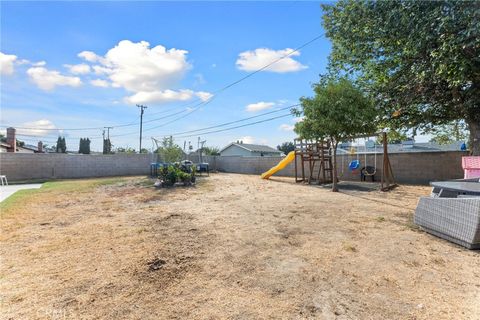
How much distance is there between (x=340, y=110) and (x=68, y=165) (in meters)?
15.1

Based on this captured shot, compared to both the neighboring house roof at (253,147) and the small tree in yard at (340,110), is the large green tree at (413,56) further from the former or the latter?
the neighboring house roof at (253,147)

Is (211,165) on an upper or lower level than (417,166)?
lower

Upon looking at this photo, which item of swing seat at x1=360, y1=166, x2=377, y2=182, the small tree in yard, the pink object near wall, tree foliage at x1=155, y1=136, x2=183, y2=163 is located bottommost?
swing seat at x1=360, y1=166, x2=377, y2=182

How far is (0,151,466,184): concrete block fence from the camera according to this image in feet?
32.3

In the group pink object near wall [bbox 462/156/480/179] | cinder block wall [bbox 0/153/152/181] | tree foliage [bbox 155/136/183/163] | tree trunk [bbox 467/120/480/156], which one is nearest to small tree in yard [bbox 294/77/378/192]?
tree trunk [bbox 467/120/480/156]

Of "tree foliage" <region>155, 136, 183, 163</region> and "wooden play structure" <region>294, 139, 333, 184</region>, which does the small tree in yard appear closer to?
"wooden play structure" <region>294, 139, 333, 184</region>

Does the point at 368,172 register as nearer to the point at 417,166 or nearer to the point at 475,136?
the point at 417,166

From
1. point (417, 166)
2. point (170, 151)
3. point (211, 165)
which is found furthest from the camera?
point (211, 165)

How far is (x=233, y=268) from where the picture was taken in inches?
108

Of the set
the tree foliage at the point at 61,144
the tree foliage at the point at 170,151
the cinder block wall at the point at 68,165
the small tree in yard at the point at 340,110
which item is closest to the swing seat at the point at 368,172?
the small tree in yard at the point at 340,110

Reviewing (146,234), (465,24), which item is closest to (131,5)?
(146,234)

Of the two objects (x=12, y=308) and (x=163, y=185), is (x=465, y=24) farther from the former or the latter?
(x=163, y=185)

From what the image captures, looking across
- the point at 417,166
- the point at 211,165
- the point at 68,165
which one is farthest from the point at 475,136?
the point at 68,165

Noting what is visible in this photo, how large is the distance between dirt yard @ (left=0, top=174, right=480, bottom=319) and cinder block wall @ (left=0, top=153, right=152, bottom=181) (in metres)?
11.3
